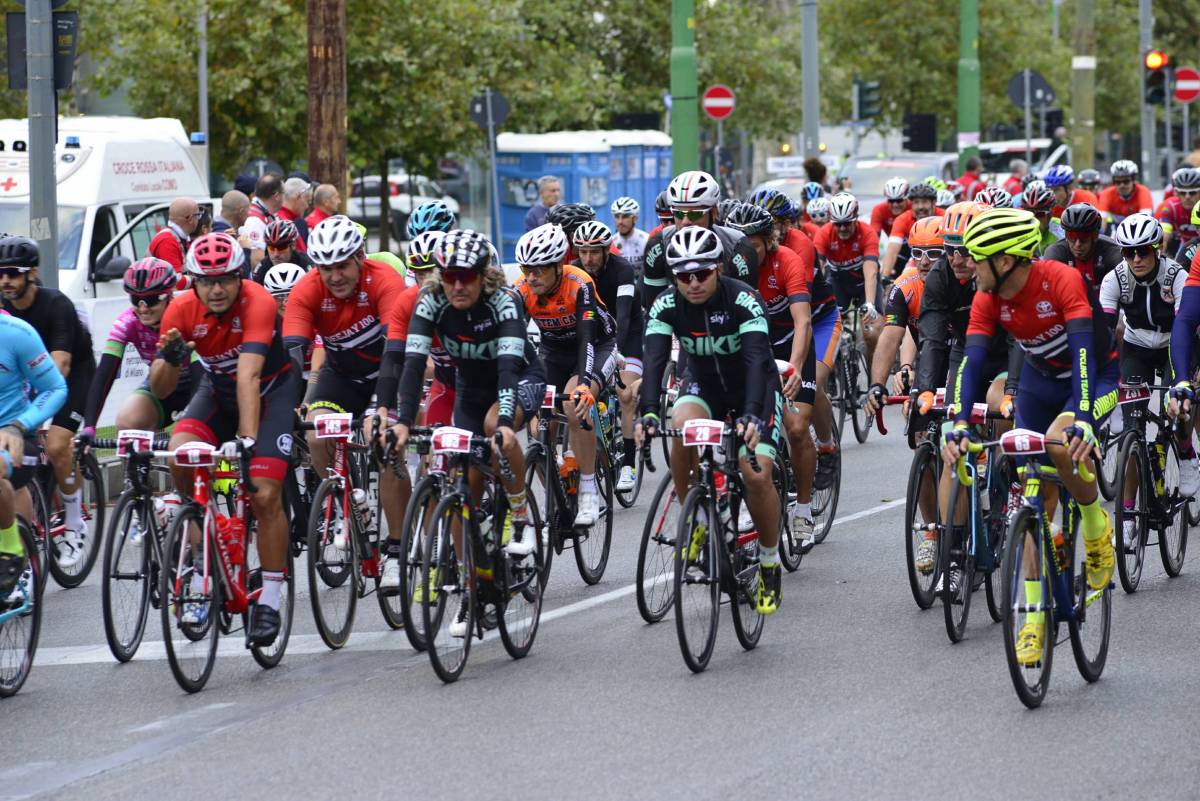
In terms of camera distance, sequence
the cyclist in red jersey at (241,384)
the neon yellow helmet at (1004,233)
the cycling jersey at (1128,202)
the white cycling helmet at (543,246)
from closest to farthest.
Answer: the neon yellow helmet at (1004,233) < the cyclist in red jersey at (241,384) < the white cycling helmet at (543,246) < the cycling jersey at (1128,202)

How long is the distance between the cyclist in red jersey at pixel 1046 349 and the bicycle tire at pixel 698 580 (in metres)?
1.01

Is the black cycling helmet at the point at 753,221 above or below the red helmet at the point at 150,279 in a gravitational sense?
above

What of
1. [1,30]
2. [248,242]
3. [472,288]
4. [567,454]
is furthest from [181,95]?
[472,288]

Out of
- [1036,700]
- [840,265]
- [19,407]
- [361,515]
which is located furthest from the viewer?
[840,265]

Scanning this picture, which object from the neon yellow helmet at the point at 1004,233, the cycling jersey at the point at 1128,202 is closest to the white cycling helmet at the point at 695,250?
the neon yellow helmet at the point at 1004,233

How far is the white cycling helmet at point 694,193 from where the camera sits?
1091 centimetres

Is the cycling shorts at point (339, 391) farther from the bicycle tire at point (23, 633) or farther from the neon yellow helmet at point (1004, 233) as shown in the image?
the neon yellow helmet at point (1004, 233)

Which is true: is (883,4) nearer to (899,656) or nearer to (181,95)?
(181,95)

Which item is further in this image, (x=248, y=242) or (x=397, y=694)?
(x=248, y=242)

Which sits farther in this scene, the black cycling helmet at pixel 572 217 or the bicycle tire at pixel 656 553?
the black cycling helmet at pixel 572 217

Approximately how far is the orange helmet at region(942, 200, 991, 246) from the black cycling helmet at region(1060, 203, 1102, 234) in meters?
1.47

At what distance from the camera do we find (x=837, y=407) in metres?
15.8

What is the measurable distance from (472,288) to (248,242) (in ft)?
22.5

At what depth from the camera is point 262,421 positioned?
342 inches
